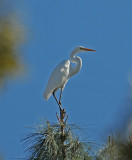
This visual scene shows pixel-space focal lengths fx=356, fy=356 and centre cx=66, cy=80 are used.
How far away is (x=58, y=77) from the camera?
7.14 metres

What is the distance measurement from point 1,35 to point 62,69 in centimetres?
654

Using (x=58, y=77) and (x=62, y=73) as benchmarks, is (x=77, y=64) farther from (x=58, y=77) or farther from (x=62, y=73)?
(x=58, y=77)

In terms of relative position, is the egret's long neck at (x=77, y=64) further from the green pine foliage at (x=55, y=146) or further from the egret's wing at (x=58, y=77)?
the green pine foliage at (x=55, y=146)

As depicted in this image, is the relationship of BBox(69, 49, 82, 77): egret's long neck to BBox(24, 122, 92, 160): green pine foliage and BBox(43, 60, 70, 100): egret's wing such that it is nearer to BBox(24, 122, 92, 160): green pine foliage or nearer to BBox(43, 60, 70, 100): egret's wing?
BBox(43, 60, 70, 100): egret's wing

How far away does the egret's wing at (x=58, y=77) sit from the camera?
22.7ft

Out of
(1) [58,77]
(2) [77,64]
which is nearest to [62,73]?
(1) [58,77]

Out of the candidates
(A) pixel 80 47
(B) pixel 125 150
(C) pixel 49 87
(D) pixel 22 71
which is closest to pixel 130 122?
(B) pixel 125 150

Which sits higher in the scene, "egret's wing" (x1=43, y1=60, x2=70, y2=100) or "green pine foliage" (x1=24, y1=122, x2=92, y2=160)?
"egret's wing" (x1=43, y1=60, x2=70, y2=100)

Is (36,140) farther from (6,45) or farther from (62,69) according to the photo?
(6,45)

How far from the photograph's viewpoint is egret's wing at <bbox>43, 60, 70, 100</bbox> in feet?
22.7

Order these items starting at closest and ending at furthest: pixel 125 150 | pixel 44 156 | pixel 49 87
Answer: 1. pixel 125 150
2. pixel 44 156
3. pixel 49 87

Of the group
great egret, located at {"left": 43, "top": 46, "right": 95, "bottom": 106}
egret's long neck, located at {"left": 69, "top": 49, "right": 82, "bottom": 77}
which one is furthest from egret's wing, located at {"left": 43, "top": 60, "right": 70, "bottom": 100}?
egret's long neck, located at {"left": 69, "top": 49, "right": 82, "bottom": 77}

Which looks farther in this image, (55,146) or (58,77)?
(58,77)

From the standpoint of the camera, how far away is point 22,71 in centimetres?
65
